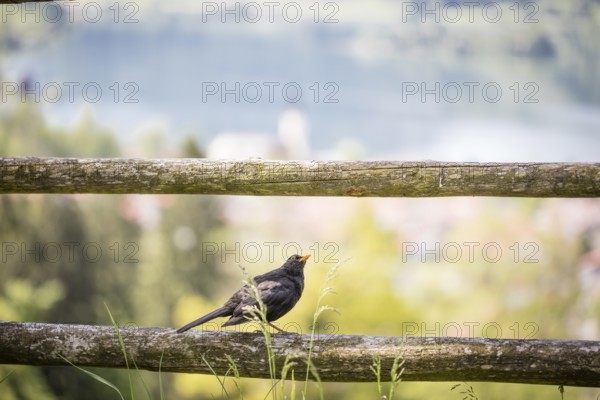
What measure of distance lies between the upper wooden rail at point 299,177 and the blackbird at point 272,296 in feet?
1.41

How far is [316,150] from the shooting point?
22219 mm

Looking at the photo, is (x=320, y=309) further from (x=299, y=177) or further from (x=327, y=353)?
(x=299, y=177)

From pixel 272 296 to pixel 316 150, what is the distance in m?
19.7

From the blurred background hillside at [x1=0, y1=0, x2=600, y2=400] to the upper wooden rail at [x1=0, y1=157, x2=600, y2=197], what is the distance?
1082 centimetres

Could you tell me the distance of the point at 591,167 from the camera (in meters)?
2.28

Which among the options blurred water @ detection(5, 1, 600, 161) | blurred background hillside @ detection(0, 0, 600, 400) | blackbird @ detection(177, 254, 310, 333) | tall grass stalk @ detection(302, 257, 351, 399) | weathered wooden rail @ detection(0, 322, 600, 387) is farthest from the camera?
blurred water @ detection(5, 1, 600, 161)

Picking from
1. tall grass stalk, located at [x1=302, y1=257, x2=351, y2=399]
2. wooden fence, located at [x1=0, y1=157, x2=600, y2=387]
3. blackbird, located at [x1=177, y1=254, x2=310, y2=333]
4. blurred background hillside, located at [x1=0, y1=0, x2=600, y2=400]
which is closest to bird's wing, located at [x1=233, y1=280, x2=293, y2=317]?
blackbird, located at [x1=177, y1=254, x2=310, y2=333]

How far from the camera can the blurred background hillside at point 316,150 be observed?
16.1m

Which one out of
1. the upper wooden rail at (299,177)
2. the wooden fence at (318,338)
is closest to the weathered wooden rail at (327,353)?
the wooden fence at (318,338)

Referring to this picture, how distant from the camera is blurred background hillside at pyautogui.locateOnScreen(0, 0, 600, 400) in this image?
16.1 meters

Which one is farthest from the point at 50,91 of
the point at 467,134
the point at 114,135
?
the point at 467,134

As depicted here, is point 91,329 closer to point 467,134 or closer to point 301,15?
point 467,134

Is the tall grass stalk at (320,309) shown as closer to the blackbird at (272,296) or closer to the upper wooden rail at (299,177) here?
the blackbird at (272,296)

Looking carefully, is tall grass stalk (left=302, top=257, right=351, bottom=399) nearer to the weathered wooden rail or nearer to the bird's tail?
the weathered wooden rail
